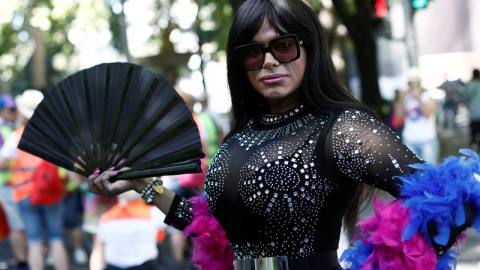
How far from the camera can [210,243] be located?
2.85 m

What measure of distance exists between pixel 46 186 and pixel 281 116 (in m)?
4.90

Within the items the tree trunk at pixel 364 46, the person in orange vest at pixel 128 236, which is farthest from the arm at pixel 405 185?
the tree trunk at pixel 364 46

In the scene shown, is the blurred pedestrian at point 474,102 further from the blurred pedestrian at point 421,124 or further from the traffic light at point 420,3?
the blurred pedestrian at point 421,124

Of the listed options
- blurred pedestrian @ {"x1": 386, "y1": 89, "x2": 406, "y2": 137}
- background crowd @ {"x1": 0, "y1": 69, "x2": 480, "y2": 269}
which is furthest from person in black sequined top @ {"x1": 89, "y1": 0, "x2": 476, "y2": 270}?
blurred pedestrian @ {"x1": 386, "y1": 89, "x2": 406, "y2": 137}

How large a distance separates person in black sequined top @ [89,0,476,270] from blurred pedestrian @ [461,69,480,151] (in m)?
11.2

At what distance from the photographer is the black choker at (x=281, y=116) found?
2.60 metres

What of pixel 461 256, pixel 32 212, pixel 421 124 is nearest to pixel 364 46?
pixel 421 124

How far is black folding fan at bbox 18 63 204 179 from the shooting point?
2877 mm

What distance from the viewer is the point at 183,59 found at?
68.2 feet

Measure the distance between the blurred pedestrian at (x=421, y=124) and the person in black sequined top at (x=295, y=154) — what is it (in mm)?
8420

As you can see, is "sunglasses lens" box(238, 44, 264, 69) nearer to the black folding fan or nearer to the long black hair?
the long black hair

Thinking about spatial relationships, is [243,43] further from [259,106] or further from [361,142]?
[361,142]

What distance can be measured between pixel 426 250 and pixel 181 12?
21.8m

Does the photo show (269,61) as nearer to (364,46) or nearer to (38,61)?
(364,46)
